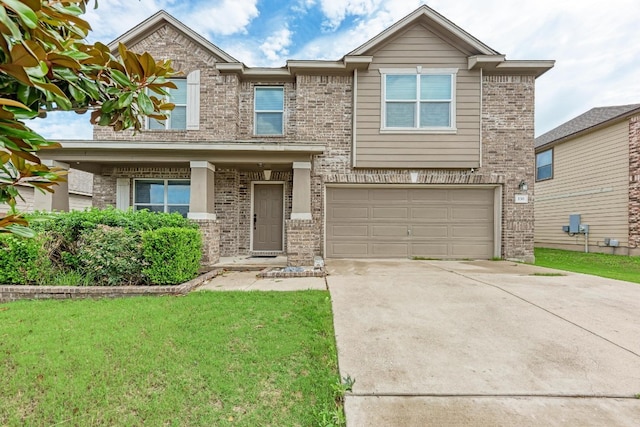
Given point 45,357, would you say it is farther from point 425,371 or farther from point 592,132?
point 592,132

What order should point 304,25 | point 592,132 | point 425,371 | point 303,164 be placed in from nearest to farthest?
point 425,371 < point 303,164 < point 592,132 < point 304,25

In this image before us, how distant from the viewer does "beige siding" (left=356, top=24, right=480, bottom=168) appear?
8500mm

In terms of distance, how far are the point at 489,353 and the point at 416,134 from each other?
6807 mm

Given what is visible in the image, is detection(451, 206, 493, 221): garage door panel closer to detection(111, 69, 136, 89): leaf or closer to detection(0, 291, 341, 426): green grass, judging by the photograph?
detection(0, 291, 341, 426): green grass

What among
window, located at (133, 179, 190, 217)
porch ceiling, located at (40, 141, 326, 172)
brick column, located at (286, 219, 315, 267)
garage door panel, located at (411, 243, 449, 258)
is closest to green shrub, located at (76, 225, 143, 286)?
porch ceiling, located at (40, 141, 326, 172)

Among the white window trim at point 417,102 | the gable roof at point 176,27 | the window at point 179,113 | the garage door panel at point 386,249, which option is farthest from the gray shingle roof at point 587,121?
the window at point 179,113

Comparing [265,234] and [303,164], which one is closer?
[303,164]

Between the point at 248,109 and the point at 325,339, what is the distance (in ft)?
25.6

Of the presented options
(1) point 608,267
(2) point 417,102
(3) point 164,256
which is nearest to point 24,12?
(3) point 164,256

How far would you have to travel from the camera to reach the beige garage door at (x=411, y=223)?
873 cm

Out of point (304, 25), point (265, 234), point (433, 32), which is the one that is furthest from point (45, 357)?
point (304, 25)

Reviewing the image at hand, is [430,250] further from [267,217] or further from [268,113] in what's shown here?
[268,113]

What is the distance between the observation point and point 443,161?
852 cm

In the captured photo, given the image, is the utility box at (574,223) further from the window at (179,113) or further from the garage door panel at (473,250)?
the window at (179,113)
